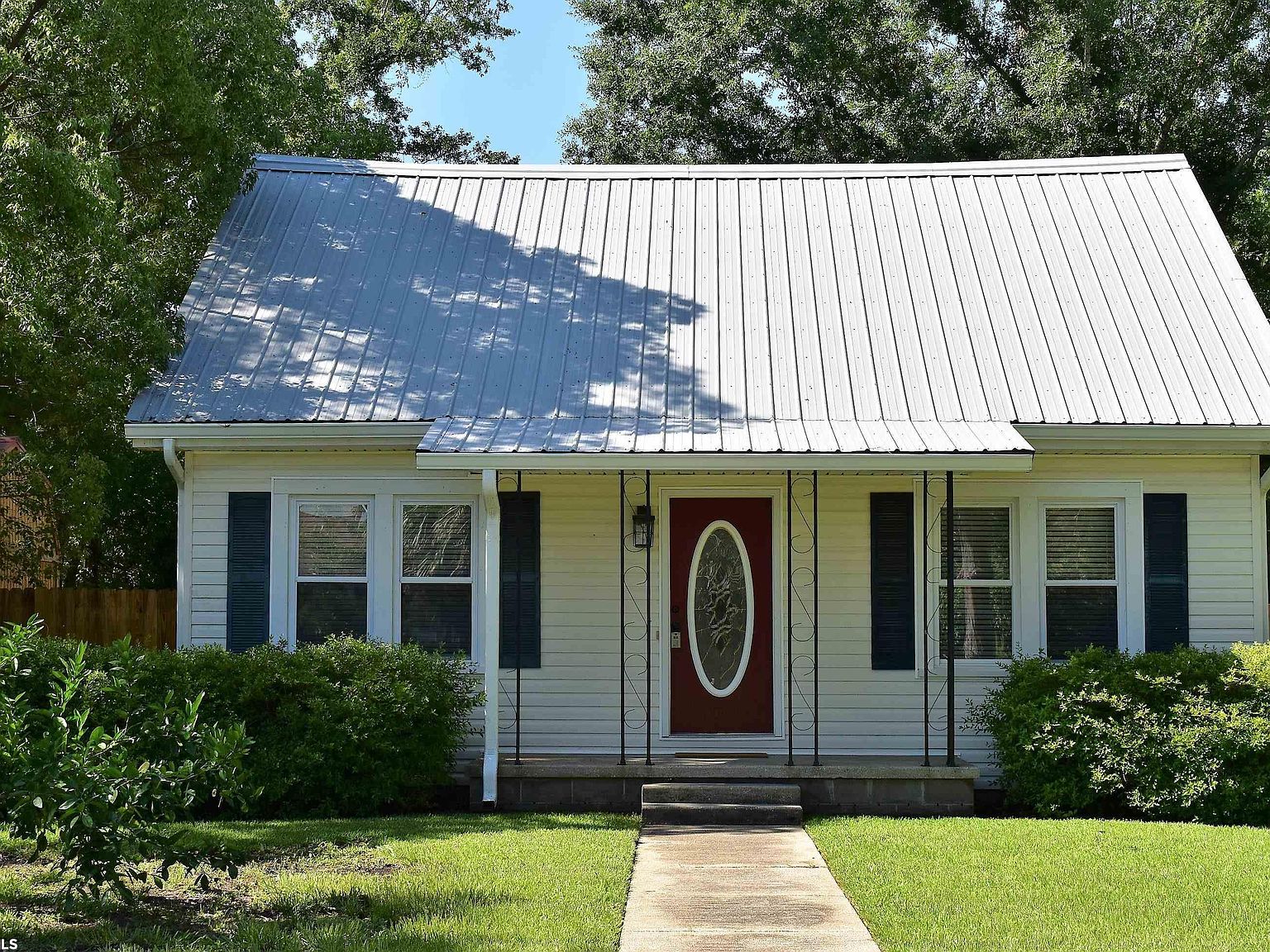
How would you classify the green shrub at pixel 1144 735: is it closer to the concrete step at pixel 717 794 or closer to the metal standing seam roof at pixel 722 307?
the concrete step at pixel 717 794

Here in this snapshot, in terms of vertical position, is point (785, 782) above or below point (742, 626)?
below

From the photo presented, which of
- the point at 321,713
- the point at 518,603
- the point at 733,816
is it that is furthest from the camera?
the point at 518,603

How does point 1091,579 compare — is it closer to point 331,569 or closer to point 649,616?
point 649,616

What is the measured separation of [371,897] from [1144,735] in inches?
241

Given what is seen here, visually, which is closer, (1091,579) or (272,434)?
(272,434)

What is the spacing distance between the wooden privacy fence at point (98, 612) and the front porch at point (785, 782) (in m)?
5.01

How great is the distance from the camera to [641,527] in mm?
11562

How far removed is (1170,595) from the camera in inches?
445

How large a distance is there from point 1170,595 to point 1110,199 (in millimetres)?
4639

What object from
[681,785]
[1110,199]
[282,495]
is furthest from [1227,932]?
[1110,199]

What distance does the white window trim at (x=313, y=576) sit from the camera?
1137 centimetres

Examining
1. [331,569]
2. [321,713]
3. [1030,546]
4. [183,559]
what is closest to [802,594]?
[1030,546]

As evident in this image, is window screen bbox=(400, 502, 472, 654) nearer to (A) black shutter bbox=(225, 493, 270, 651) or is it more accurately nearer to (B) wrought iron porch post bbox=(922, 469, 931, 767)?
(A) black shutter bbox=(225, 493, 270, 651)

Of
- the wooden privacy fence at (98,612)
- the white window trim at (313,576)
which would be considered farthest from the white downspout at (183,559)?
the wooden privacy fence at (98,612)
